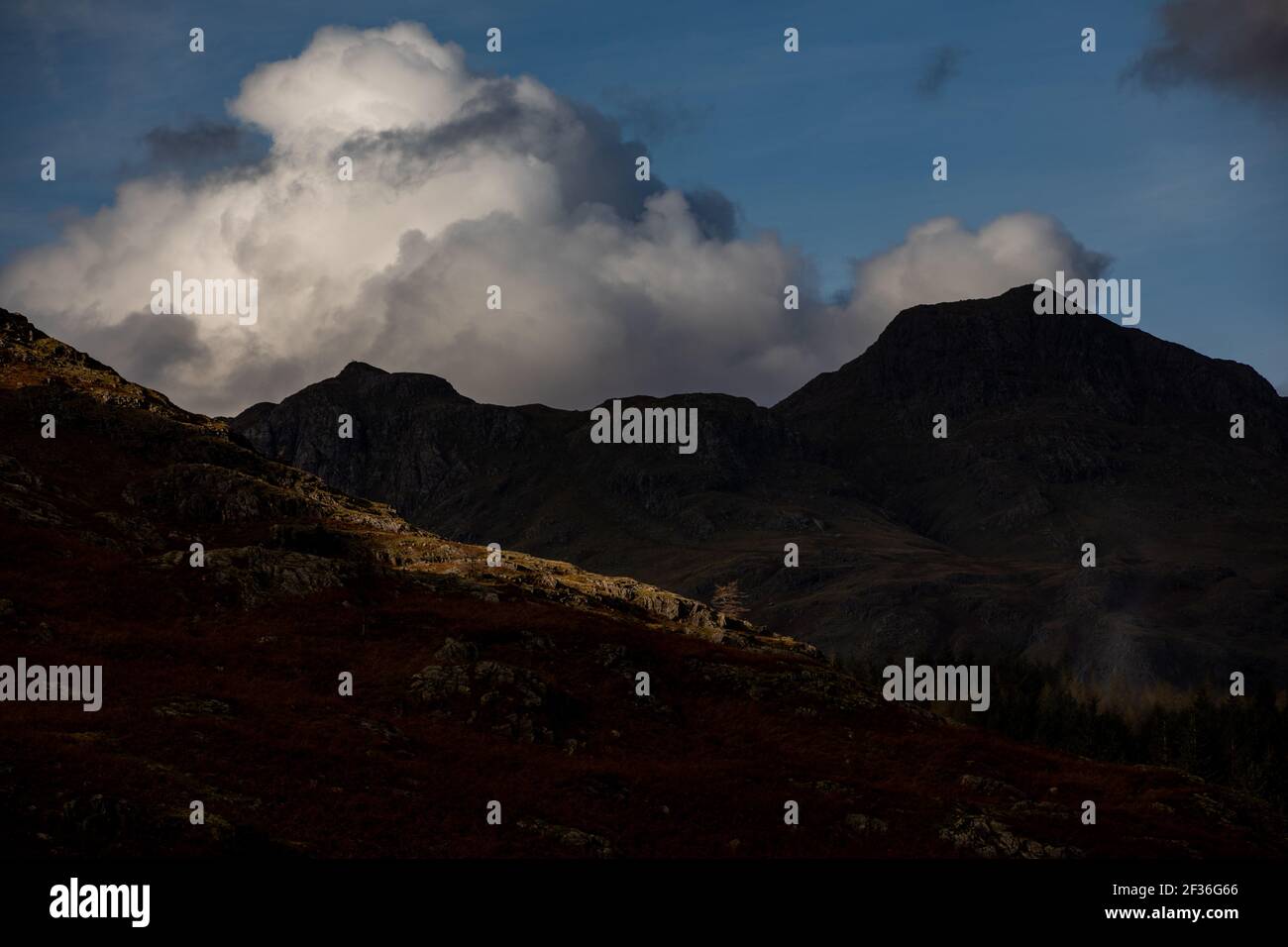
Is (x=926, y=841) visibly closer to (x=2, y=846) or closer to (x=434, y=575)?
(x=2, y=846)

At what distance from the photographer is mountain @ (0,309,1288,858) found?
47844 mm

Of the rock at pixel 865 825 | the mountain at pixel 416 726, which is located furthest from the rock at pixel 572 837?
the rock at pixel 865 825

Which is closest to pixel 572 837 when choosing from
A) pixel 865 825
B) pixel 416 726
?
pixel 416 726

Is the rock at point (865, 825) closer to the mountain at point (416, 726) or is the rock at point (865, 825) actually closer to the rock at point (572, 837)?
the mountain at point (416, 726)

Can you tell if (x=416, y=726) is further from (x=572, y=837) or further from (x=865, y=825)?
(x=865, y=825)

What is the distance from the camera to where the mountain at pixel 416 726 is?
47.8m

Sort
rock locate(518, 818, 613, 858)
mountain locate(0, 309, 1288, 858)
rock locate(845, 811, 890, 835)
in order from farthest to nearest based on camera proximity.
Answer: rock locate(845, 811, 890, 835), rock locate(518, 818, 613, 858), mountain locate(0, 309, 1288, 858)

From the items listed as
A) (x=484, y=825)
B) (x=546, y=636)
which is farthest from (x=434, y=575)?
(x=484, y=825)

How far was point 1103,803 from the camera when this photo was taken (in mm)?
72062

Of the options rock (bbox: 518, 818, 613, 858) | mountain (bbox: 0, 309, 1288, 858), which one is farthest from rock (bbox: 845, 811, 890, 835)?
rock (bbox: 518, 818, 613, 858)

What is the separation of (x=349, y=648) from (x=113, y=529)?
97.0 feet

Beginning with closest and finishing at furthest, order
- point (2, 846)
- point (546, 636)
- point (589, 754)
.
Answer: point (2, 846) < point (589, 754) < point (546, 636)

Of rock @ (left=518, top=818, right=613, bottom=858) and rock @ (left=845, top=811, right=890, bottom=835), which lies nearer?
rock @ (left=518, top=818, right=613, bottom=858)

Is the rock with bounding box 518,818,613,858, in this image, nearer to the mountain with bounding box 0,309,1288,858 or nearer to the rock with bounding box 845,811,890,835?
the mountain with bounding box 0,309,1288,858
